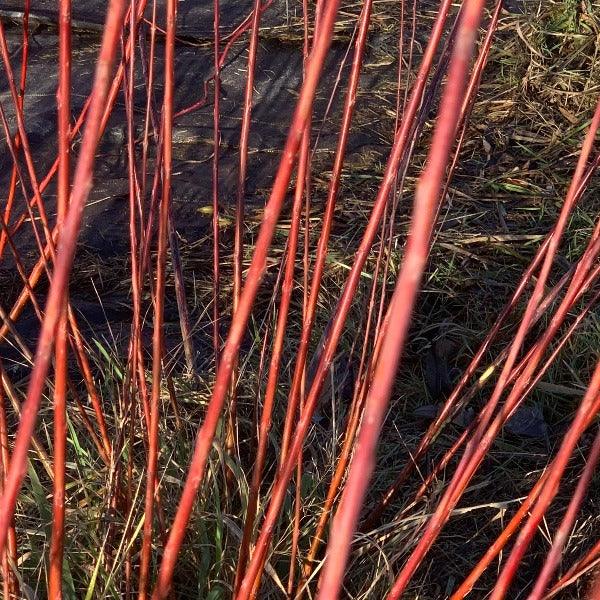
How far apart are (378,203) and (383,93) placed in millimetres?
2277

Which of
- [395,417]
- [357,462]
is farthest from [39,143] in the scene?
[357,462]

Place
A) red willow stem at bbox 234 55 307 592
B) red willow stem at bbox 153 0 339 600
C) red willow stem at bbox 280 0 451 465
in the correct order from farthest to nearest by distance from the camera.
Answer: red willow stem at bbox 234 55 307 592 → red willow stem at bbox 280 0 451 465 → red willow stem at bbox 153 0 339 600

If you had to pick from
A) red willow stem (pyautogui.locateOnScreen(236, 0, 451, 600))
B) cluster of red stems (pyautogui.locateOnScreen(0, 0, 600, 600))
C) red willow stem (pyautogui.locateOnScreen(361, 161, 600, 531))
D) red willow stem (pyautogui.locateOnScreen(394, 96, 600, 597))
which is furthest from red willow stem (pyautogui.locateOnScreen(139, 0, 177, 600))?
red willow stem (pyautogui.locateOnScreen(361, 161, 600, 531))

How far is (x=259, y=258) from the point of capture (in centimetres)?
53

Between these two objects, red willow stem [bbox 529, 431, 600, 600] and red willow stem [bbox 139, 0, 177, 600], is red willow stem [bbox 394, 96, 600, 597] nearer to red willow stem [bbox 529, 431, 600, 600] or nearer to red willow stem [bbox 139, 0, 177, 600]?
red willow stem [bbox 529, 431, 600, 600]

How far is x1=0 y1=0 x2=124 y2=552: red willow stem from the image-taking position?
45 cm

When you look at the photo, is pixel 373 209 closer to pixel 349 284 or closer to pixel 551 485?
pixel 349 284

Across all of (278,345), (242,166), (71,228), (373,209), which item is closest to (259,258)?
(71,228)

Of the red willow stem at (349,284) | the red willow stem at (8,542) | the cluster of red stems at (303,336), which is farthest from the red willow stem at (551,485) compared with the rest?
the red willow stem at (8,542)

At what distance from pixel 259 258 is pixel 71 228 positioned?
117 mm

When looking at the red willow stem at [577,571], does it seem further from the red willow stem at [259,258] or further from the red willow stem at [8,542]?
the red willow stem at [8,542]

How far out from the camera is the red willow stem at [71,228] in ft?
1.47

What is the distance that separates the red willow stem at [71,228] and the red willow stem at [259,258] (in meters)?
0.10

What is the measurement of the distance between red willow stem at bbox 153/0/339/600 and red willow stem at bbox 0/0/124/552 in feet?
0.31
